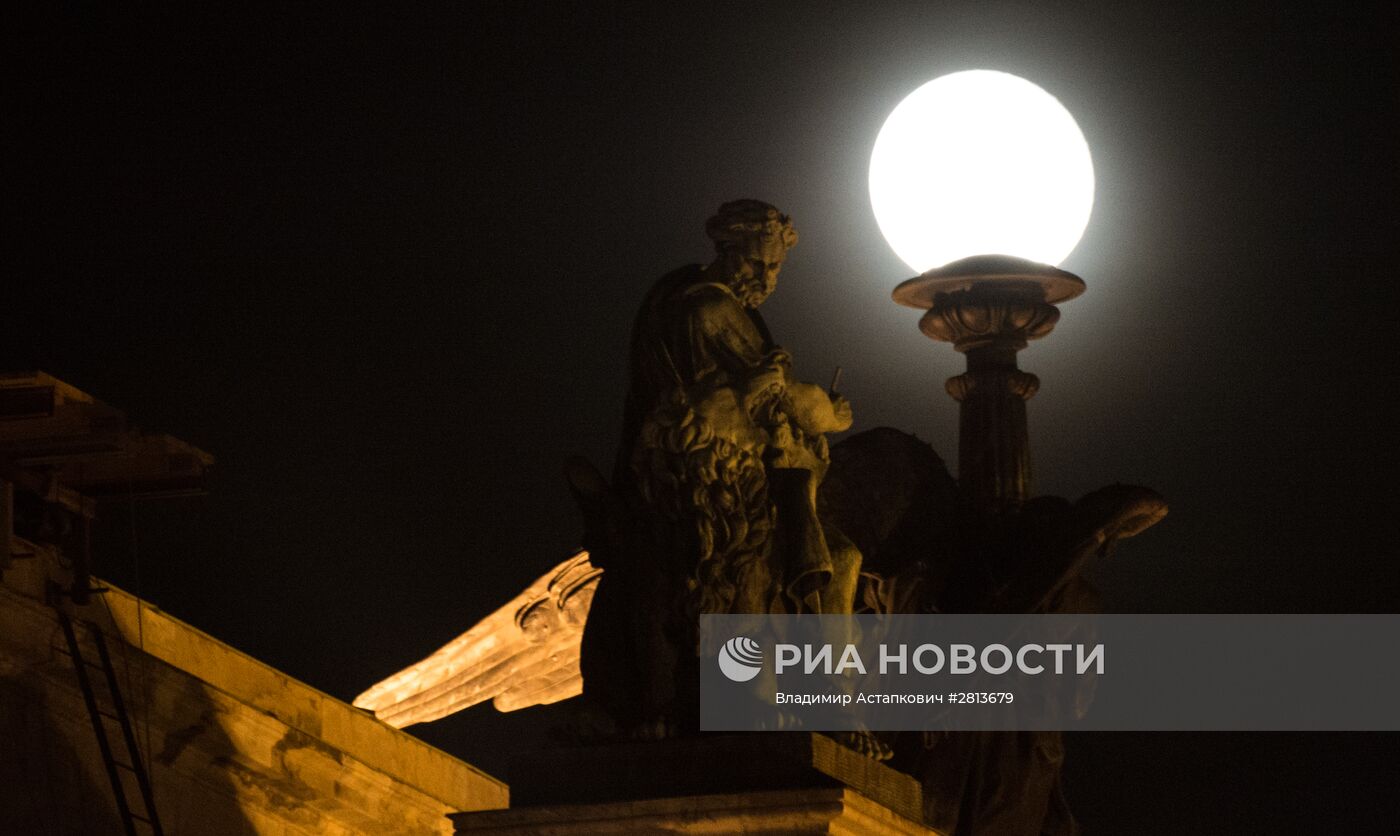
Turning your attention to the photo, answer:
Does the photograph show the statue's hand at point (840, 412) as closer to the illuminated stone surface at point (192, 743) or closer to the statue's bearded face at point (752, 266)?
the statue's bearded face at point (752, 266)

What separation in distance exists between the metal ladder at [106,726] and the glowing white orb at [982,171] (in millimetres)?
3816

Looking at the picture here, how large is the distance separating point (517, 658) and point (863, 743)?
3.86 m

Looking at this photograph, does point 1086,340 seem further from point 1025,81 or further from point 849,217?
point 1025,81

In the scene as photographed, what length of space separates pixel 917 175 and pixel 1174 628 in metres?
3.62

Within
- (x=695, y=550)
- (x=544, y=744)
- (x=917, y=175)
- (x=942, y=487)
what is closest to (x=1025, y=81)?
(x=917, y=175)

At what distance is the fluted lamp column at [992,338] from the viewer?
1092cm

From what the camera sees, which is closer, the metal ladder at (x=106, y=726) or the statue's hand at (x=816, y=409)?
the statue's hand at (x=816, y=409)

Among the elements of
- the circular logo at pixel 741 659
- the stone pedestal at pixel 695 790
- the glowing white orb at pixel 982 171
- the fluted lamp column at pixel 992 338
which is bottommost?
the stone pedestal at pixel 695 790

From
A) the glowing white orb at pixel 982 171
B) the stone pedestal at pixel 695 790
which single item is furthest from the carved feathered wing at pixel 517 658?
the stone pedestal at pixel 695 790

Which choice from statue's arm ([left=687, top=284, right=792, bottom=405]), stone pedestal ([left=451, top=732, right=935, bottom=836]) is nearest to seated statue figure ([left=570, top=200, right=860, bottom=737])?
statue's arm ([left=687, top=284, right=792, bottom=405])

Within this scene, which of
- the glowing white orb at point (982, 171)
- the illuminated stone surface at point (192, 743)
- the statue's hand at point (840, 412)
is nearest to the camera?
the statue's hand at point (840, 412)

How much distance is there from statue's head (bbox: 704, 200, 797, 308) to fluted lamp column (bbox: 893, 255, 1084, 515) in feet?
4.85

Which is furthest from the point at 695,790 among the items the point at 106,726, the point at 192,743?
the point at 192,743

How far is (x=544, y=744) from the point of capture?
9.03 meters
